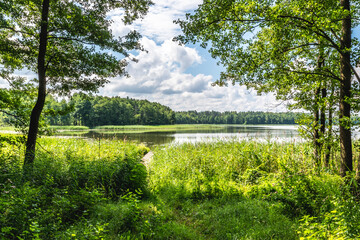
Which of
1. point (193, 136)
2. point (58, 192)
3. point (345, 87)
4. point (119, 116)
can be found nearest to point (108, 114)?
point (119, 116)

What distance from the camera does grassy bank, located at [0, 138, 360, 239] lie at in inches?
125

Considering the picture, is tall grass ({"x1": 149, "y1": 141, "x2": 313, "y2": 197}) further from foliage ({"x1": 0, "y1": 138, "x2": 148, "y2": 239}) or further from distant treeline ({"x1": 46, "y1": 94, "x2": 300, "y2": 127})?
distant treeline ({"x1": 46, "y1": 94, "x2": 300, "y2": 127})

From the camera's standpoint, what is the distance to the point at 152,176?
7.52 m

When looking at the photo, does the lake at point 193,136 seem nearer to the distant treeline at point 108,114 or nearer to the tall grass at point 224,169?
the tall grass at point 224,169

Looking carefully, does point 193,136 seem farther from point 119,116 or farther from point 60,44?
point 119,116

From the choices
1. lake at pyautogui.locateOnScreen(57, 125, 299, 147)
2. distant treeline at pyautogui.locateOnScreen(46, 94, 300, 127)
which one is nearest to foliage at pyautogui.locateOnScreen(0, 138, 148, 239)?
lake at pyautogui.locateOnScreen(57, 125, 299, 147)

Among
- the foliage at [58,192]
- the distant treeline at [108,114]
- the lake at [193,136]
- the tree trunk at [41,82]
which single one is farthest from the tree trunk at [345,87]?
the distant treeline at [108,114]

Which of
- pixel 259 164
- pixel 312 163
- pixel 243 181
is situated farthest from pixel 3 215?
pixel 312 163

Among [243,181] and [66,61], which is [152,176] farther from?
[66,61]

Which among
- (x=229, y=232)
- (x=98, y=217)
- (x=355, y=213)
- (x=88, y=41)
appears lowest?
(x=229, y=232)

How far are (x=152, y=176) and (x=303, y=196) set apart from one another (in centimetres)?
494

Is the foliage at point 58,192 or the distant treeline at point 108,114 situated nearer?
the foliage at point 58,192

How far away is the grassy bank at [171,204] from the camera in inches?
125

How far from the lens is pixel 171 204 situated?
5.52 metres
